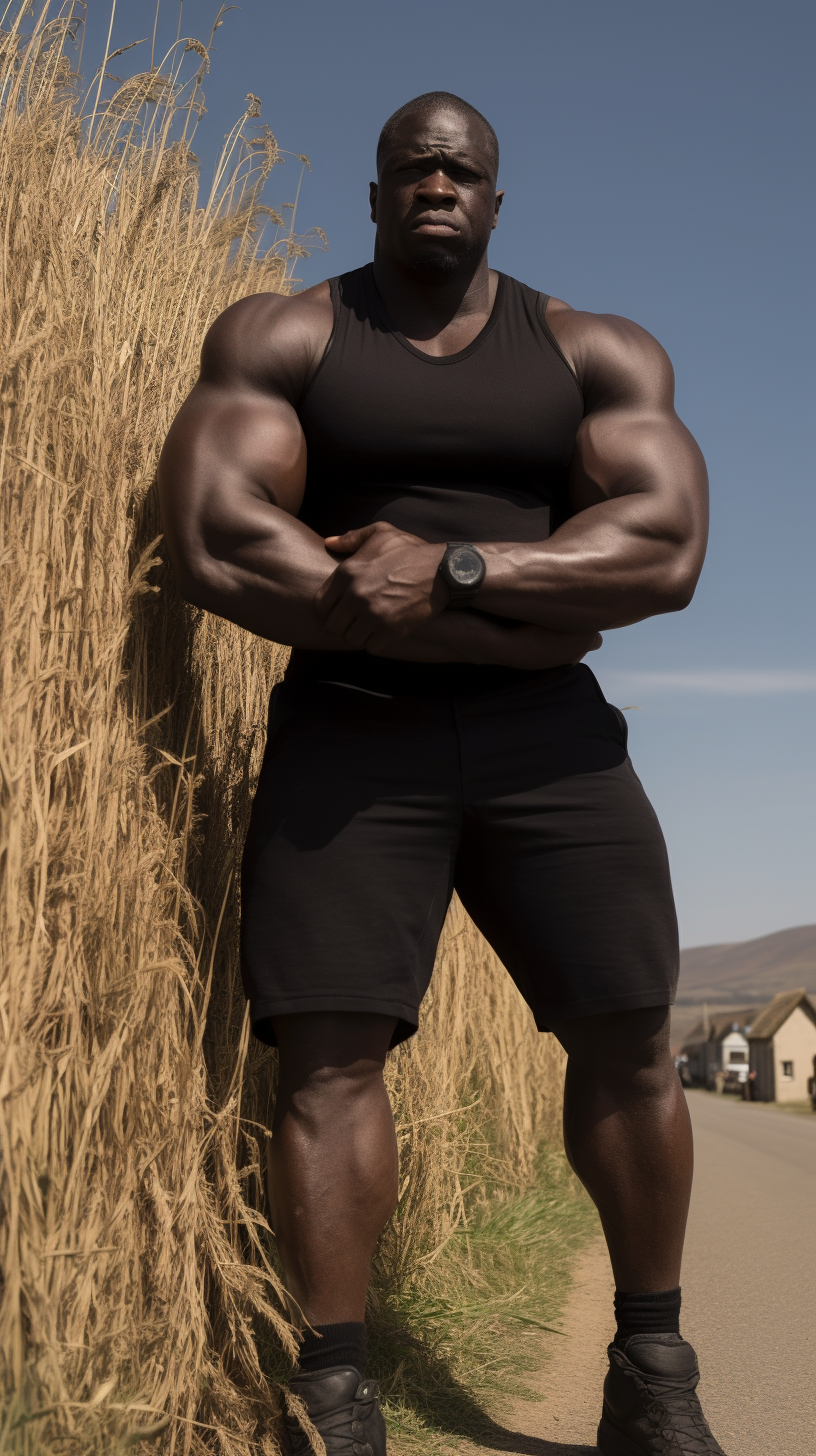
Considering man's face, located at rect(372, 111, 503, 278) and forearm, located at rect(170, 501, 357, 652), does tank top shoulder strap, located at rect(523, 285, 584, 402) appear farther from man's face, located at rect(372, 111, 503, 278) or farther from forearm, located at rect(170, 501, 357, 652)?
forearm, located at rect(170, 501, 357, 652)

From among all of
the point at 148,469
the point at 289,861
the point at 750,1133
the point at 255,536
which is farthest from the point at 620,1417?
the point at 750,1133

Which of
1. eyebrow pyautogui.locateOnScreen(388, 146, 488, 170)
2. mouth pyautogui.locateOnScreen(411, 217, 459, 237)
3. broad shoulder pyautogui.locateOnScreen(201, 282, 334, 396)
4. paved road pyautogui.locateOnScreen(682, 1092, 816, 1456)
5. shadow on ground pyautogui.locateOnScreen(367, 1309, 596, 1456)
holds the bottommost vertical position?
paved road pyautogui.locateOnScreen(682, 1092, 816, 1456)

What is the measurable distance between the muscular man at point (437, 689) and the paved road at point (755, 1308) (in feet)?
1.51

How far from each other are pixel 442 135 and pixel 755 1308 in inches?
122

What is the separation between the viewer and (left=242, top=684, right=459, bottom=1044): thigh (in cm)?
198

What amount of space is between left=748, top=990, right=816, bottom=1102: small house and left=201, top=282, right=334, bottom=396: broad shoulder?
54.3 meters

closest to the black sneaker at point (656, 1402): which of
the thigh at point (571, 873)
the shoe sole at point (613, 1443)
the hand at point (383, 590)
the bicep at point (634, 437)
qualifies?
the shoe sole at point (613, 1443)

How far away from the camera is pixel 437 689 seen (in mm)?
2135

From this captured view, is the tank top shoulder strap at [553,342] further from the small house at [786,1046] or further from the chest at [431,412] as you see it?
the small house at [786,1046]

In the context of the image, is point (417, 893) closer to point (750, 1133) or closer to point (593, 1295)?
point (593, 1295)

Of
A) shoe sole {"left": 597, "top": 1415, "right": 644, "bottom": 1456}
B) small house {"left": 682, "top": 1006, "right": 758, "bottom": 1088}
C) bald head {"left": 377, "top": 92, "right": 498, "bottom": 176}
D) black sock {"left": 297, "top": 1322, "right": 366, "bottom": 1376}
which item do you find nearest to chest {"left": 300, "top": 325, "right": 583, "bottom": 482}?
bald head {"left": 377, "top": 92, "right": 498, "bottom": 176}

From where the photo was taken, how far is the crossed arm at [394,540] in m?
1.97

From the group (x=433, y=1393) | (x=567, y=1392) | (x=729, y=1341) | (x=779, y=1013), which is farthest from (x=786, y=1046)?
(x=433, y=1393)

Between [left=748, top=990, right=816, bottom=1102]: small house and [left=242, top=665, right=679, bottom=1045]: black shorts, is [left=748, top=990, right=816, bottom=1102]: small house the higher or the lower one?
the lower one
